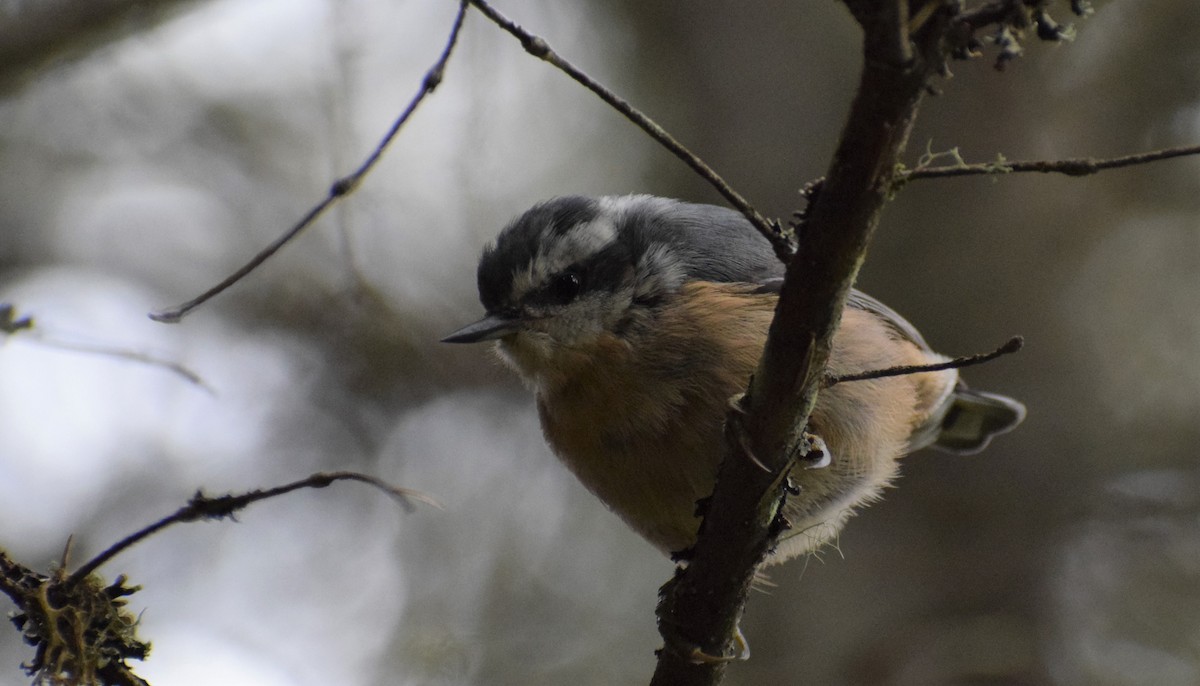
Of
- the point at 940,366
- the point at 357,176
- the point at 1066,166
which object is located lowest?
the point at 357,176

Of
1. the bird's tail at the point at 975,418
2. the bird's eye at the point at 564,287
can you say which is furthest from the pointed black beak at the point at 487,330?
the bird's tail at the point at 975,418

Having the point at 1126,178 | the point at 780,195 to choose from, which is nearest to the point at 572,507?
the point at 780,195

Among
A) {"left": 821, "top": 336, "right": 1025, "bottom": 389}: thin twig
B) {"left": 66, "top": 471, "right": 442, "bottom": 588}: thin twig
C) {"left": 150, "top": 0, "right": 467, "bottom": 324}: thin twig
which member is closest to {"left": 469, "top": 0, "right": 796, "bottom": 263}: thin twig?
{"left": 150, "top": 0, "right": 467, "bottom": 324}: thin twig

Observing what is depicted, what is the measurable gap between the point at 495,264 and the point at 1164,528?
5092mm

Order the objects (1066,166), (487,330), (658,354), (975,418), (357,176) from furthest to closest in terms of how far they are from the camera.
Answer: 1. (975,418)
2. (487,330)
3. (658,354)
4. (357,176)
5. (1066,166)

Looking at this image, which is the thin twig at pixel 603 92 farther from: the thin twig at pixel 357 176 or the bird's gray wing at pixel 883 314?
the bird's gray wing at pixel 883 314

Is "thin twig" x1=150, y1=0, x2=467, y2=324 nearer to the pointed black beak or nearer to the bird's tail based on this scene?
the pointed black beak

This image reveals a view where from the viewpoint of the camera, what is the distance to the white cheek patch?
3605mm

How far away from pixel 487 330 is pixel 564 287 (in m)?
0.31

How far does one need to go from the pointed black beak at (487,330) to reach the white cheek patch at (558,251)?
0.09 m

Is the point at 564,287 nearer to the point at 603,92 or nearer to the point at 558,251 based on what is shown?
the point at 558,251

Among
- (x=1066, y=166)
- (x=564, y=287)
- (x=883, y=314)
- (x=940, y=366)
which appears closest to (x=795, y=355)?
(x=940, y=366)

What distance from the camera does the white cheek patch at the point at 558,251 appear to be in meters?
3.61

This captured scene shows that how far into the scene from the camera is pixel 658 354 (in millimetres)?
3387
